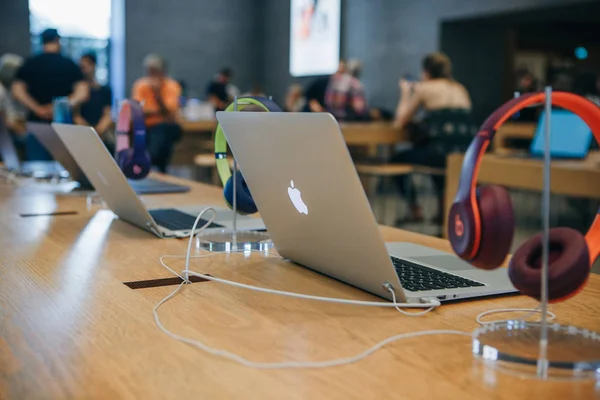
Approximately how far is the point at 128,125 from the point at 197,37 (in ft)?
28.8

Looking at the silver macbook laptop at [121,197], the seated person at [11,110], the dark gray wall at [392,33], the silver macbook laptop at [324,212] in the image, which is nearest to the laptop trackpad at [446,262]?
the silver macbook laptop at [324,212]

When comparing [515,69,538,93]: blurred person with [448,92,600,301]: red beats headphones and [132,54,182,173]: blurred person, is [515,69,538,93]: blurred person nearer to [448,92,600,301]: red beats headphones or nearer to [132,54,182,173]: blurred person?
[132,54,182,173]: blurred person

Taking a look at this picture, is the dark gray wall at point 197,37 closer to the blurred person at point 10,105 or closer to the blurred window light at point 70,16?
the blurred window light at point 70,16

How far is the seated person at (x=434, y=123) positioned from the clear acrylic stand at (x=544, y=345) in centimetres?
386

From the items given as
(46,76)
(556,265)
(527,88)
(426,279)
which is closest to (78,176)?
(426,279)

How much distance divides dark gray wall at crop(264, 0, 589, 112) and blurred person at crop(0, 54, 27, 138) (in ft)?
13.9

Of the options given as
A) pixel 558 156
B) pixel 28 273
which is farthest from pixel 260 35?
pixel 28 273

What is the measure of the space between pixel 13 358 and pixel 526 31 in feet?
30.2

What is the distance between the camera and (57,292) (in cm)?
106

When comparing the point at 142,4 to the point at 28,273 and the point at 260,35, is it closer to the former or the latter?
the point at 260,35

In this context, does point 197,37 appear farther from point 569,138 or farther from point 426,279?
point 426,279

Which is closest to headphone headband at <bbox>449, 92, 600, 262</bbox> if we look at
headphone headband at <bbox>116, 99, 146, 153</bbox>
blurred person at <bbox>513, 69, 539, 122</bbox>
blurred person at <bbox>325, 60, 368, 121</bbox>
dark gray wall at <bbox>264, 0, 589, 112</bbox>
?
headphone headband at <bbox>116, 99, 146, 153</bbox>

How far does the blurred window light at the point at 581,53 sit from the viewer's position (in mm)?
9914

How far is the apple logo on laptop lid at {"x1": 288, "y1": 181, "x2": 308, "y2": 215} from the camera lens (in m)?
1.07
